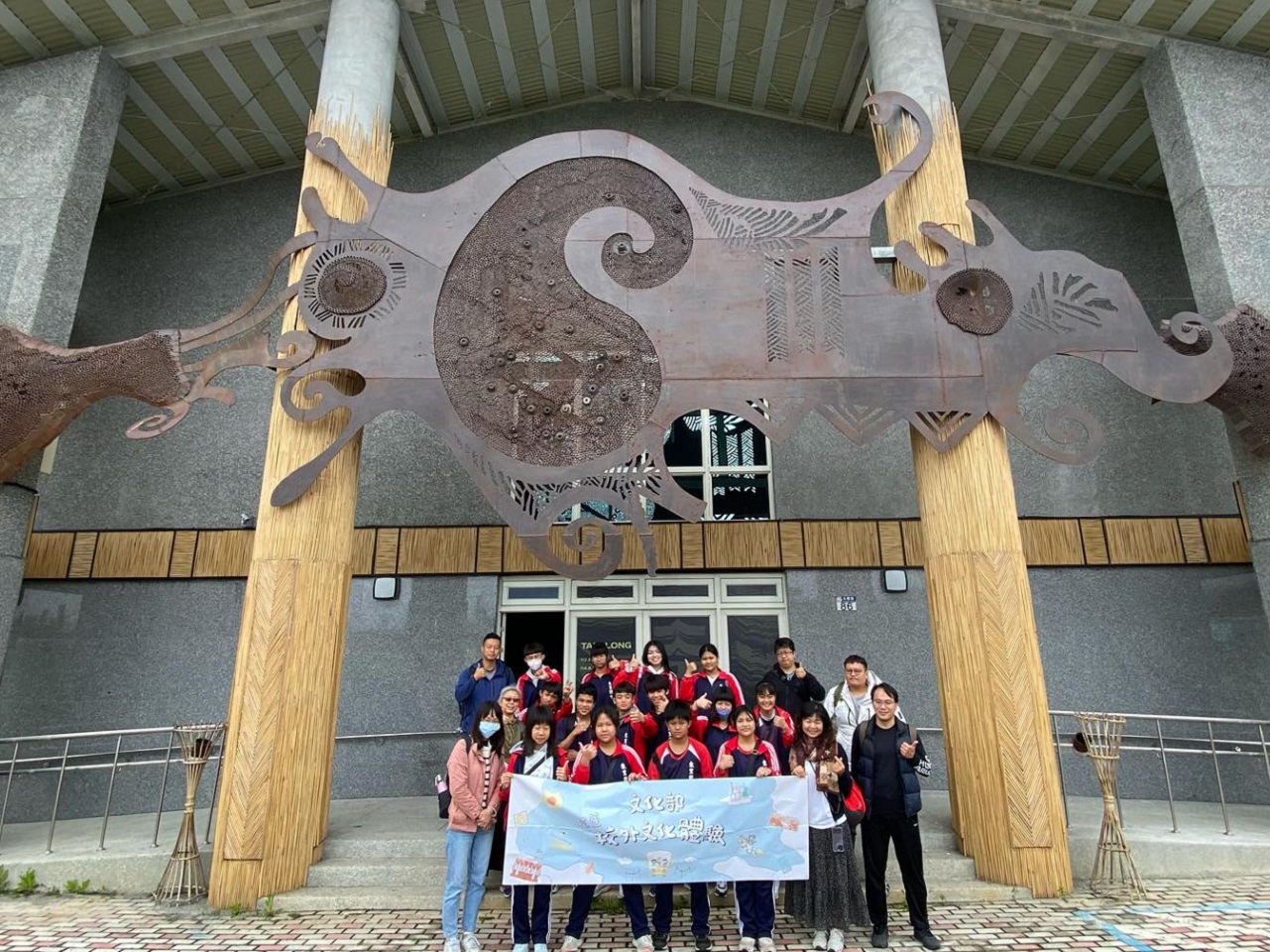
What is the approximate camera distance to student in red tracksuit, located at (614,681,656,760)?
5.06 meters

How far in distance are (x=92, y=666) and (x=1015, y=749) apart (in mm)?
8809

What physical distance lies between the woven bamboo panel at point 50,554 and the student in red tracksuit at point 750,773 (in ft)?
25.1

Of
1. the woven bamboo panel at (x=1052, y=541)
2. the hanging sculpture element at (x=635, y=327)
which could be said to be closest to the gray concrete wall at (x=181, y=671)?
the hanging sculpture element at (x=635, y=327)

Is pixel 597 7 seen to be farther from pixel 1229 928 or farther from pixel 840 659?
pixel 1229 928

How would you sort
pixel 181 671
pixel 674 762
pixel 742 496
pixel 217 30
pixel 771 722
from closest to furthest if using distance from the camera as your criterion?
1. pixel 674 762
2. pixel 771 722
3. pixel 217 30
4. pixel 181 671
5. pixel 742 496

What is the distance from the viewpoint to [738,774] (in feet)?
15.2

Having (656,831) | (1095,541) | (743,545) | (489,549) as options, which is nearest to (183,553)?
(489,549)

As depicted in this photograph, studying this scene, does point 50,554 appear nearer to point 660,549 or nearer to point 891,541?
point 660,549

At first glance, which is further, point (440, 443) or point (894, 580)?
point (440, 443)

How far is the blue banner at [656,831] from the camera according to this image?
4.37 metres

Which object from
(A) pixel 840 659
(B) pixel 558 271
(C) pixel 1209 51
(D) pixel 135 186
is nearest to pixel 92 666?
(D) pixel 135 186

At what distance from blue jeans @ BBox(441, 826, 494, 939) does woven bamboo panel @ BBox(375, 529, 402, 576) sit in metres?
4.46

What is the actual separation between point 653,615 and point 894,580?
8.65ft

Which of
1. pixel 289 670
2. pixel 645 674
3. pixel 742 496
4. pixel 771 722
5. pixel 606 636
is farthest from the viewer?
pixel 742 496
